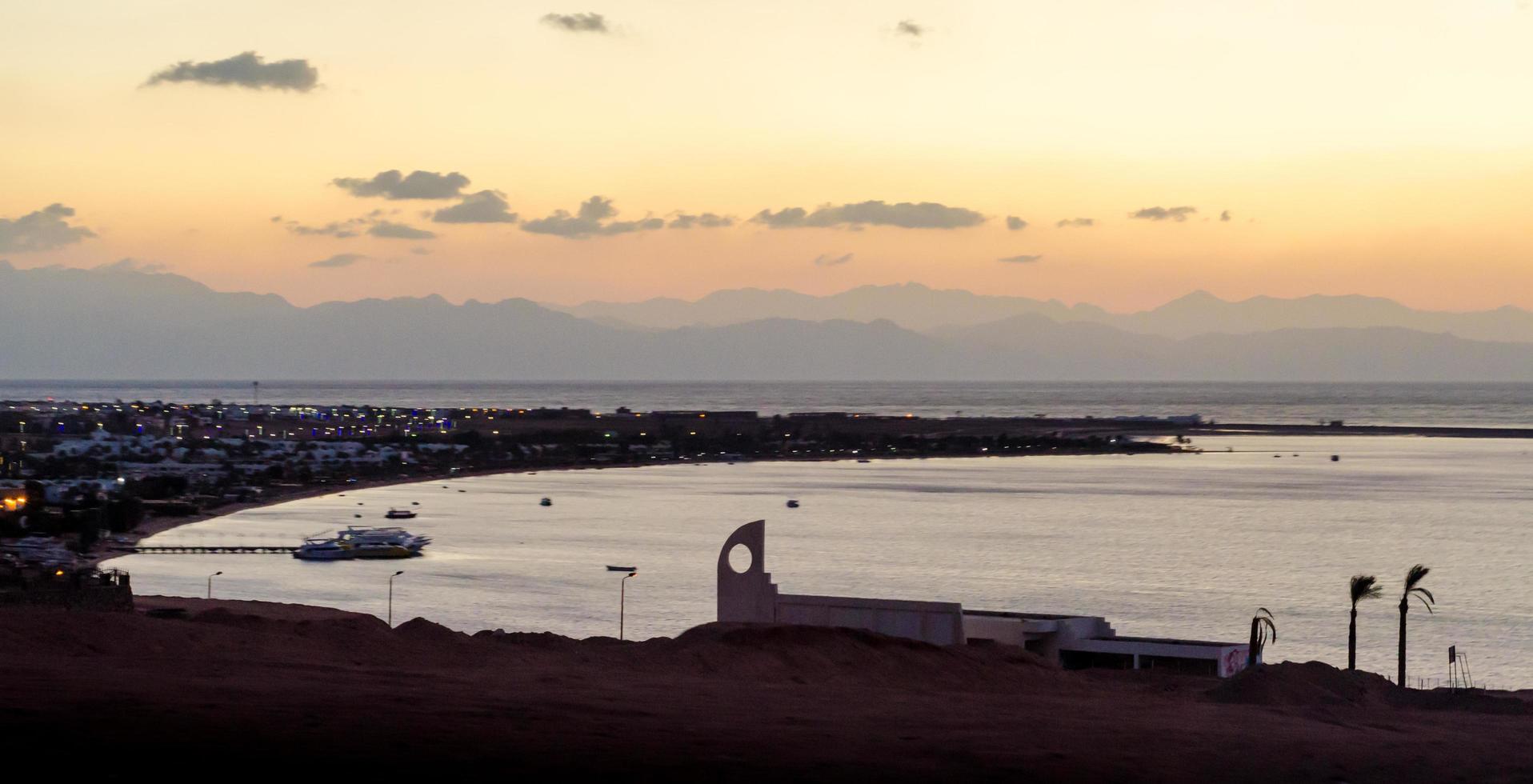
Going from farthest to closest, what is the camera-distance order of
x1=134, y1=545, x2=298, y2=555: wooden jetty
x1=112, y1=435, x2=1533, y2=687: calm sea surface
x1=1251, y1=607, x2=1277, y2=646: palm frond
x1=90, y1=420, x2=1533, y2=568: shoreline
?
1. x1=90, y1=420, x2=1533, y2=568: shoreline
2. x1=134, y1=545, x2=298, y2=555: wooden jetty
3. x1=112, y1=435, x2=1533, y2=687: calm sea surface
4. x1=1251, y1=607, x2=1277, y2=646: palm frond

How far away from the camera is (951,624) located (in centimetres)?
2358

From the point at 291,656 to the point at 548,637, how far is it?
5.52m

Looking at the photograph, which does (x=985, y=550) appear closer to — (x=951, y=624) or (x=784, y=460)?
(x=951, y=624)

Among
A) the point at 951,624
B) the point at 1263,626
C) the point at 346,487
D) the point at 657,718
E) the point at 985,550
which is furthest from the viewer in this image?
the point at 346,487

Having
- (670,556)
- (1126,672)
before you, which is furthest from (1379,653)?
(670,556)

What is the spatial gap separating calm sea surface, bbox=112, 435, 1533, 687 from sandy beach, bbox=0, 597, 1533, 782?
72.0 ft

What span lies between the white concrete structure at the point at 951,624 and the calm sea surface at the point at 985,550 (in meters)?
12.2

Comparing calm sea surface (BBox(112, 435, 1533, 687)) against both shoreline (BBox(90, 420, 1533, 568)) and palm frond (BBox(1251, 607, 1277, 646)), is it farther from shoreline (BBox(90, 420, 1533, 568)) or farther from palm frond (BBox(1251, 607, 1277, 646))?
shoreline (BBox(90, 420, 1533, 568))

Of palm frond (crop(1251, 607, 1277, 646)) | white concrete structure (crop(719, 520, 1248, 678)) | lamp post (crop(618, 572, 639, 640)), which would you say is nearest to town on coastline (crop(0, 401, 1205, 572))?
lamp post (crop(618, 572, 639, 640))

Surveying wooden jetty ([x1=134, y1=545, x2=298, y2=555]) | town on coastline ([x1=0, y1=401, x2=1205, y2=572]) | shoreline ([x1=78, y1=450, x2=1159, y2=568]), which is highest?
town on coastline ([x1=0, y1=401, x2=1205, y2=572])

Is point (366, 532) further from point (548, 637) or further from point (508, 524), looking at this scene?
point (548, 637)

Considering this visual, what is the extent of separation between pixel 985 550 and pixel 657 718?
5135cm

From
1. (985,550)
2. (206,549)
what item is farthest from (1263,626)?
(206,549)

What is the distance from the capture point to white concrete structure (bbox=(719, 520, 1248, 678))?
23.9 m
